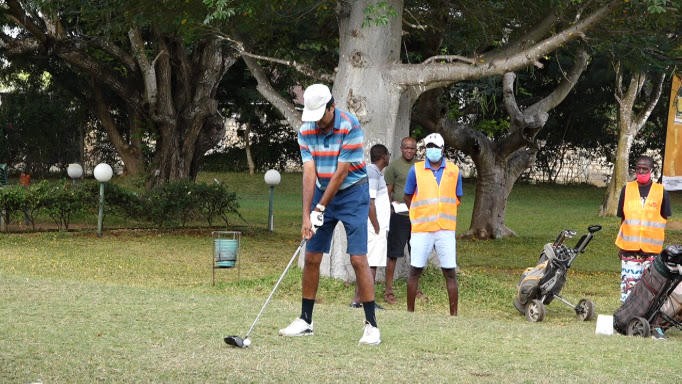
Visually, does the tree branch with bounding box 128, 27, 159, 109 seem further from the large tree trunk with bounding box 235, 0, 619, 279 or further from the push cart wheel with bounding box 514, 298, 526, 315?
the push cart wheel with bounding box 514, 298, 526, 315

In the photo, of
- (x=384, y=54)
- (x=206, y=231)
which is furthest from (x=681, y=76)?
(x=206, y=231)

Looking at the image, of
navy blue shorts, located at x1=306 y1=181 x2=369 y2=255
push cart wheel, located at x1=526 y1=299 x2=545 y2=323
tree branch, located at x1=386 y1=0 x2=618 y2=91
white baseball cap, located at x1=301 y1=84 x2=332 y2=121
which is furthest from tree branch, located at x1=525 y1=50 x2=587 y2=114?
white baseball cap, located at x1=301 y1=84 x2=332 y2=121

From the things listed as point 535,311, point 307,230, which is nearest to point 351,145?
point 307,230

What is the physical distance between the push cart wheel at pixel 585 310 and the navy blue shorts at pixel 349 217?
4123 mm

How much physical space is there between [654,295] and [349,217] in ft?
10.4

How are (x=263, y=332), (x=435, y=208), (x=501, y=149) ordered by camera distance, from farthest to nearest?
1. (x=501, y=149)
2. (x=435, y=208)
3. (x=263, y=332)

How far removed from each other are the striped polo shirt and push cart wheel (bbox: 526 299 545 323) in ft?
12.8

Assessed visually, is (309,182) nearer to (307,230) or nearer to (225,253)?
(307,230)

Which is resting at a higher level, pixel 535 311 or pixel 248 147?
pixel 248 147

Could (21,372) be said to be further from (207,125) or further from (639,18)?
(207,125)

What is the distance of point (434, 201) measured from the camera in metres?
9.01

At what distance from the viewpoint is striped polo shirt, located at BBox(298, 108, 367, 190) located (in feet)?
21.9

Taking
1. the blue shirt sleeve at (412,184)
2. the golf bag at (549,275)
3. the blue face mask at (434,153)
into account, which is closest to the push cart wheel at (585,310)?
the golf bag at (549,275)

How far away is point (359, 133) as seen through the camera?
22.2 feet
